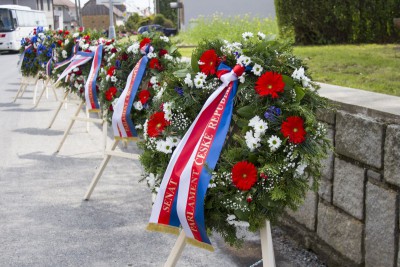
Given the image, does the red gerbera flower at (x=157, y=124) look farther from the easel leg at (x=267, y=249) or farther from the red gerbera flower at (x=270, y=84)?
the easel leg at (x=267, y=249)

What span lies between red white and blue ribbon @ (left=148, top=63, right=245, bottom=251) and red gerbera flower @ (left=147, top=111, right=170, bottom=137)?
0.71ft

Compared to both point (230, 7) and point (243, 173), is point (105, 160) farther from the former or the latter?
point (230, 7)

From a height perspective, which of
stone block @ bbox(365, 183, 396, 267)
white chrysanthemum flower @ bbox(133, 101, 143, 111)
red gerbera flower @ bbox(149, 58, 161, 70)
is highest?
red gerbera flower @ bbox(149, 58, 161, 70)

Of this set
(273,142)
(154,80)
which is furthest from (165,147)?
(154,80)

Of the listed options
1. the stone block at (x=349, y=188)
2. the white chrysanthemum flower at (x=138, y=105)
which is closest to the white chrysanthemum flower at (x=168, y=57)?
the white chrysanthemum flower at (x=138, y=105)

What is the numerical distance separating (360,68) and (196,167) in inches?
189

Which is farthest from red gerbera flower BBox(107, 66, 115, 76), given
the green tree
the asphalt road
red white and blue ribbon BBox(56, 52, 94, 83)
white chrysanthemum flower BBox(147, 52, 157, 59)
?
the green tree

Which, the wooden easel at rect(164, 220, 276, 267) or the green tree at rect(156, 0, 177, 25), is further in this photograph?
the green tree at rect(156, 0, 177, 25)

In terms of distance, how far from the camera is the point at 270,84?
310 centimetres

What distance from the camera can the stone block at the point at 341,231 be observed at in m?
3.94

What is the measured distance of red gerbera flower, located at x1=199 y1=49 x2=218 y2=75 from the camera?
3305 millimetres

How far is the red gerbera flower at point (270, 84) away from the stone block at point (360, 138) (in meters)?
0.89

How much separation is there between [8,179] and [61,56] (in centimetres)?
353

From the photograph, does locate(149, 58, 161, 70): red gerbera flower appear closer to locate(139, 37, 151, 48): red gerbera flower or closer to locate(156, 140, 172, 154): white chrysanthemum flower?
locate(139, 37, 151, 48): red gerbera flower
